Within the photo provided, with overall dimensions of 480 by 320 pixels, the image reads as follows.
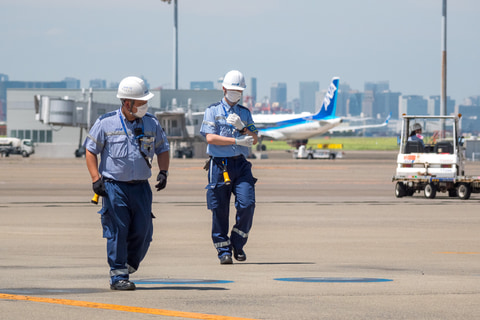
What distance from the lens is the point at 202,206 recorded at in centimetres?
2197

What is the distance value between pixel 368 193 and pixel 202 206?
25.4 feet

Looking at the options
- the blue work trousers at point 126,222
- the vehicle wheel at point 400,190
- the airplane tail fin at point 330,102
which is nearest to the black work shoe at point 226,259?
the blue work trousers at point 126,222

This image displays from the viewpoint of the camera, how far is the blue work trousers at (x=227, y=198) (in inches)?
436

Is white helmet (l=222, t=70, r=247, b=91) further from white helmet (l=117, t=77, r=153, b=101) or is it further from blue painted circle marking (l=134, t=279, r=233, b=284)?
blue painted circle marking (l=134, t=279, r=233, b=284)

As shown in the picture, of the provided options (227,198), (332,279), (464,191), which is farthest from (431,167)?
(332,279)

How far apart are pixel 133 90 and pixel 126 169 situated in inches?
28.2

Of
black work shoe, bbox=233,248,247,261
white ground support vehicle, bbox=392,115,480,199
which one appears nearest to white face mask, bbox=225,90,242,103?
black work shoe, bbox=233,248,247,261

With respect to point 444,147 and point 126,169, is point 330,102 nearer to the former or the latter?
point 444,147

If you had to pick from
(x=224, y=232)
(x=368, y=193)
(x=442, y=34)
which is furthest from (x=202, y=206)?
(x=442, y=34)

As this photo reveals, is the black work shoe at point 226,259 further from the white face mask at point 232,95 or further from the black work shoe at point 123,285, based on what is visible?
the black work shoe at point 123,285

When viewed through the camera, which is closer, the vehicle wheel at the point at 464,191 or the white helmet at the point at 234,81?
the white helmet at the point at 234,81

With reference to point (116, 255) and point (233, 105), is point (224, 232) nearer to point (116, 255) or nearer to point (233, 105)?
point (233, 105)

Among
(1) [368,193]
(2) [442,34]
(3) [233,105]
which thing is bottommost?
(1) [368,193]

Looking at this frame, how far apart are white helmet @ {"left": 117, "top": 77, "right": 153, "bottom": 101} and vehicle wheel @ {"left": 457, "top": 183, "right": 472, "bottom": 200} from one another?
17068 mm
